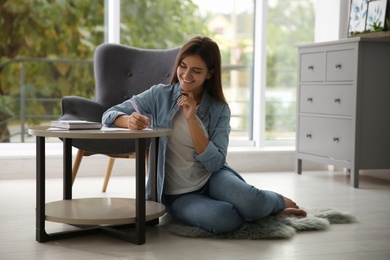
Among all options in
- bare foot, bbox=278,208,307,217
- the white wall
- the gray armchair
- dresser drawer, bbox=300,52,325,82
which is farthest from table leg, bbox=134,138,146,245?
the white wall

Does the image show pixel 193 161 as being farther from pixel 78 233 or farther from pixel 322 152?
pixel 322 152

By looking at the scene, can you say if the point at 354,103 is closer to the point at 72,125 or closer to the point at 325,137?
the point at 325,137

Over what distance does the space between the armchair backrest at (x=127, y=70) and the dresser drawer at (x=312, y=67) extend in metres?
1.09

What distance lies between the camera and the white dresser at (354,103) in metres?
3.90

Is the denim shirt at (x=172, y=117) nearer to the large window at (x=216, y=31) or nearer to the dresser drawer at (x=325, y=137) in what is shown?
the dresser drawer at (x=325, y=137)

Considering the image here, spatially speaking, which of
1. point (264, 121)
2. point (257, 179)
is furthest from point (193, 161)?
point (264, 121)

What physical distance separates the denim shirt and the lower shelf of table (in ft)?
0.43

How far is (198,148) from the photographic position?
2502 millimetres

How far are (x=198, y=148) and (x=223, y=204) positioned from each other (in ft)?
0.79

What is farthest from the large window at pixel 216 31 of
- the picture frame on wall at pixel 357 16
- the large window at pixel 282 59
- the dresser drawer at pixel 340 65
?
the dresser drawer at pixel 340 65

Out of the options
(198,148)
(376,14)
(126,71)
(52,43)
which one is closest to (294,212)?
(198,148)

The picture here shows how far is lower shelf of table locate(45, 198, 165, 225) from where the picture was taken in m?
2.30

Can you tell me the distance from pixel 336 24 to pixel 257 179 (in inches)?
54.3

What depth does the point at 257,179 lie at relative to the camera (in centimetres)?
429
